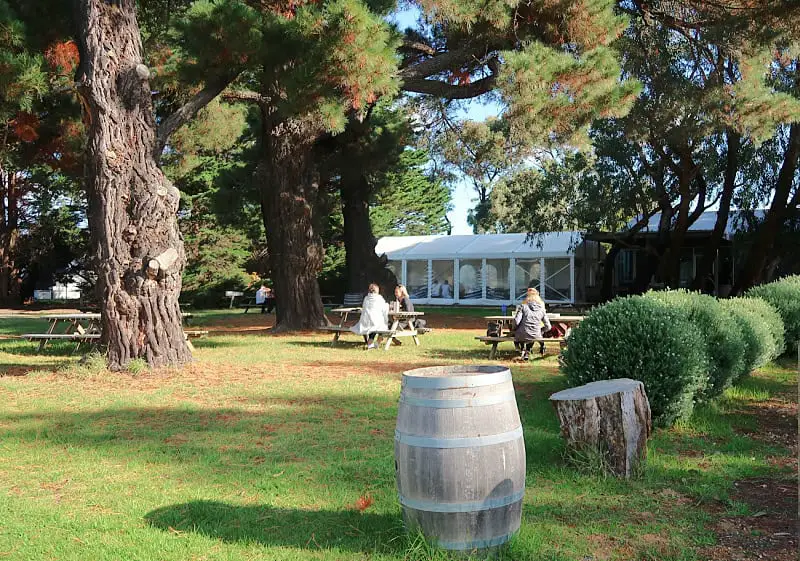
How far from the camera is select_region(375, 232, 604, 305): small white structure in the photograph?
2461 cm

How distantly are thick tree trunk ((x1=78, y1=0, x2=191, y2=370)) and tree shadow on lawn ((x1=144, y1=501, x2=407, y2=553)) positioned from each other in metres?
5.13

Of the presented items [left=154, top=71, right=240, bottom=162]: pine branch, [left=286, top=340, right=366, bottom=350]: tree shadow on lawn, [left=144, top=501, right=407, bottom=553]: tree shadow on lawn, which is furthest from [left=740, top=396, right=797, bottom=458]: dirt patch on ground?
[left=154, top=71, right=240, bottom=162]: pine branch

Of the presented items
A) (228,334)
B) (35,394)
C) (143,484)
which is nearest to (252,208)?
(228,334)

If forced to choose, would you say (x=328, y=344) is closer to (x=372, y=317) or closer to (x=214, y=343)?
(x=372, y=317)

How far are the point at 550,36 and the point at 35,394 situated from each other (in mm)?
8699

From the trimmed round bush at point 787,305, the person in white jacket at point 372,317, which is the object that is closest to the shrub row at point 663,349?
the trimmed round bush at point 787,305

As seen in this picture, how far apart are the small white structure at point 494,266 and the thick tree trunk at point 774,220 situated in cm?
732

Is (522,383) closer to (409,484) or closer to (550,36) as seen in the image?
(409,484)

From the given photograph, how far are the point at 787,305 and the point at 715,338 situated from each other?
434 cm

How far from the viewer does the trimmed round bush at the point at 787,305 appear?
9.80m

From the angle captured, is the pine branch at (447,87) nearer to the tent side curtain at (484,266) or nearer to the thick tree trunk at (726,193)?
the thick tree trunk at (726,193)

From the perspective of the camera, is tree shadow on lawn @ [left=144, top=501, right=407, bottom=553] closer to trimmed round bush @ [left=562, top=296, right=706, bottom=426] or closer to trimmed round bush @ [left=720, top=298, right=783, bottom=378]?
trimmed round bush @ [left=562, top=296, right=706, bottom=426]

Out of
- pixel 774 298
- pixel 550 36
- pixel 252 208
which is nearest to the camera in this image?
pixel 774 298

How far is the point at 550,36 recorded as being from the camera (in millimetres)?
11258
